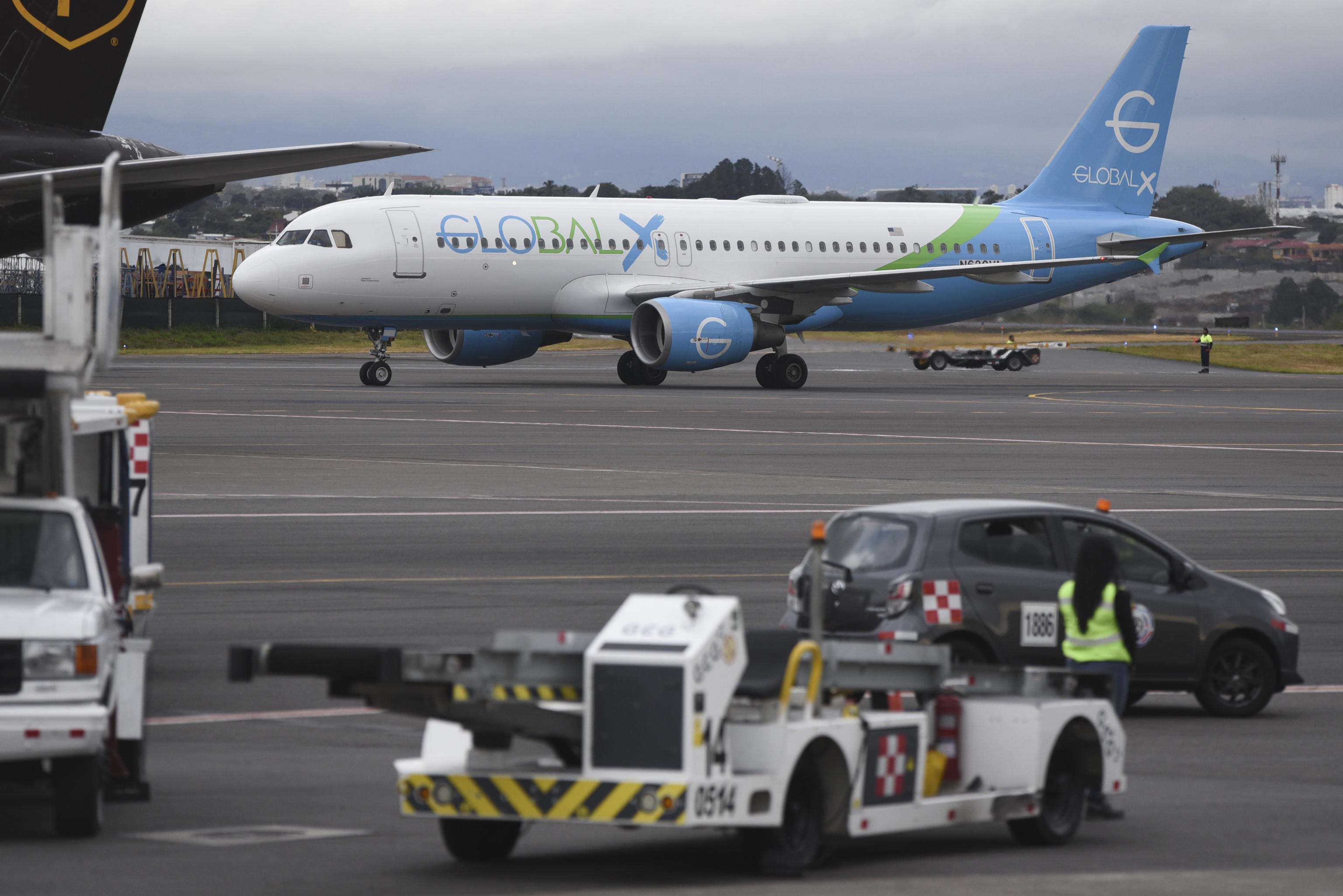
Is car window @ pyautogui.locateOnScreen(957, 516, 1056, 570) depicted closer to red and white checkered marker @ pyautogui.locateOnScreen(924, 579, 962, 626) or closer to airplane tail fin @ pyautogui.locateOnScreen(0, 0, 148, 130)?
red and white checkered marker @ pyautogui.locateOnScreen(924, 579, 962, 626)

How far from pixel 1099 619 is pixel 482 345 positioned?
135 feet

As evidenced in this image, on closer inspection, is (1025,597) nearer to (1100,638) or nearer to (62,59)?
(1100,638)

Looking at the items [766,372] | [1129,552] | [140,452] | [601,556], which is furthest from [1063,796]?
[766,372]

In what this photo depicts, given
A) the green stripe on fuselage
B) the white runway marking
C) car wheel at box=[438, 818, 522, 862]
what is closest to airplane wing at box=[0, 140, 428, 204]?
car wheel at box=[438, 818, 522, 862]

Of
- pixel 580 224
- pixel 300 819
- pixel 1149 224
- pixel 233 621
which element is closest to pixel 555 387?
pixel 580 224

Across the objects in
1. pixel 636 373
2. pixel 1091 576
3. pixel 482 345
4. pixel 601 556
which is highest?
pixel 482 345

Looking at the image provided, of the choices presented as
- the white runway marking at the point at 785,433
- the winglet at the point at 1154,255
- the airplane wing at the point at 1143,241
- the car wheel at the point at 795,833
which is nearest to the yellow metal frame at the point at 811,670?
the car wheel at the point at 795,833

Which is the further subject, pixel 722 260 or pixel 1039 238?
pixel 1039 238

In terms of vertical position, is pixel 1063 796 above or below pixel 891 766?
below

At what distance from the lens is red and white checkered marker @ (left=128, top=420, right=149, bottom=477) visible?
12820 millimetres

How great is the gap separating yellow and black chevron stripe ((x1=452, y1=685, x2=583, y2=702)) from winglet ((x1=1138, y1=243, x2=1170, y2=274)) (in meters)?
52.6

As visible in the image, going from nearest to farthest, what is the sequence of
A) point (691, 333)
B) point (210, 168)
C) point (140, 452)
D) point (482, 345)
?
1. point (140, 452)
2. point (210, 168)
3. point (691, 333)
4. point (482, 345)

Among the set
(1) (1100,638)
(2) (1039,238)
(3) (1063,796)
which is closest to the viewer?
(3) (1063,796)

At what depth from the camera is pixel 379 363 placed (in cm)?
4816
